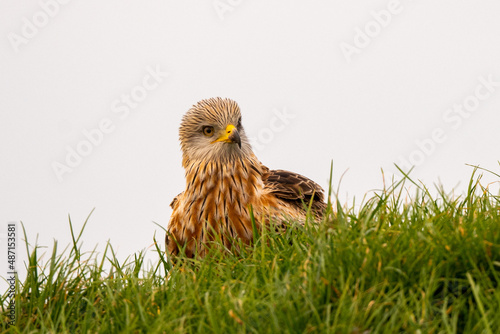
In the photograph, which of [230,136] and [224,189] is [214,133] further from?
[224,189]

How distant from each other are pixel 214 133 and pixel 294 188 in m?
0.92

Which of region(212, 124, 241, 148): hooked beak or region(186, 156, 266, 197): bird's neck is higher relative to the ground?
region(212, 124, 241, 148): hooked beak

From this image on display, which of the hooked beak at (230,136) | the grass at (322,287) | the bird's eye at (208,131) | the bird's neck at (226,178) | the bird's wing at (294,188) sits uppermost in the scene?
the bird's eye at (208,131)

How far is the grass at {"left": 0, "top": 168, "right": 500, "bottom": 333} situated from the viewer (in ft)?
11.9

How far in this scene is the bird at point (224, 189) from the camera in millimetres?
5695

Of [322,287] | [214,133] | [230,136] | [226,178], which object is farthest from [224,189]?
[322,287]

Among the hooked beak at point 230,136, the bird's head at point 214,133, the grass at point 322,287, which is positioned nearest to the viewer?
the grass at point 322,287

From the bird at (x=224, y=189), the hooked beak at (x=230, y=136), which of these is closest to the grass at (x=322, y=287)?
the bird at (x=224, y=189)

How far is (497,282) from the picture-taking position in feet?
12.6

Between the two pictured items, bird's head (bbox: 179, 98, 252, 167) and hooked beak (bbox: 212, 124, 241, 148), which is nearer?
hooked beak (bbox: 212, 124, 241, 148)

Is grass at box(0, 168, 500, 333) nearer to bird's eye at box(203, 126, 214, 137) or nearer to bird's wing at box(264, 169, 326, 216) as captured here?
bird's wing at box(264, 169, 326, 216)

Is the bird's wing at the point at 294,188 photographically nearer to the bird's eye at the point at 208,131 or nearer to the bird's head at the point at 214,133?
the bird's head at the point at 214,133

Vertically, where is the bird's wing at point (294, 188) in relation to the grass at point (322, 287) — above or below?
above

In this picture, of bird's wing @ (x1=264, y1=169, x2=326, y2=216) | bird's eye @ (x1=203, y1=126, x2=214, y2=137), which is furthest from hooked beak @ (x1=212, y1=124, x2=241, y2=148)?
bird's wing @ (x1=264, y1=169, x2=326, y2=216)
